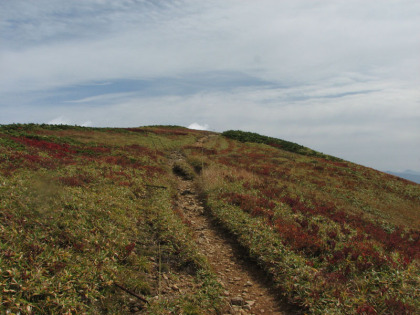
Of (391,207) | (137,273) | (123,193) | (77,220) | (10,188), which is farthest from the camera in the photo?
(391,207)

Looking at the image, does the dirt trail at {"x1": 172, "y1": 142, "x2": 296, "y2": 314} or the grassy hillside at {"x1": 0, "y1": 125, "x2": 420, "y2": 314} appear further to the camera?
the dirt trail at {"x1": 172, "y1": 142, "x2": 296, "y2": 314}

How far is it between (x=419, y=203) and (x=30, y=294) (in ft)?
105

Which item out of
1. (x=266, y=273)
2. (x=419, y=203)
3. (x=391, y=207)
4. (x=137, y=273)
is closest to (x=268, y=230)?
(x=266, y=273)

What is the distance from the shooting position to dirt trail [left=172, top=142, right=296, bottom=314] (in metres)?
7.85

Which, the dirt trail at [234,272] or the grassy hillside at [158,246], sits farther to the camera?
the dirt trail at [234,272]

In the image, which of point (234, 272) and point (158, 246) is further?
point (158, 246)

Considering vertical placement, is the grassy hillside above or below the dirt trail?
above

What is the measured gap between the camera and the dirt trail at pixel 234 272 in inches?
309

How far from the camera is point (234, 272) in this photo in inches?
384

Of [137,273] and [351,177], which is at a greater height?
[351,177]

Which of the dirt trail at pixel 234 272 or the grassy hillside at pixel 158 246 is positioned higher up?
the grassy hillside at pixel 158 246

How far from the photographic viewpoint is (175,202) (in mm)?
16547

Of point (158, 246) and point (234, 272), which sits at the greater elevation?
point (158, 246)

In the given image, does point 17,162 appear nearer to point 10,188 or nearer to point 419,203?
point 10,188
